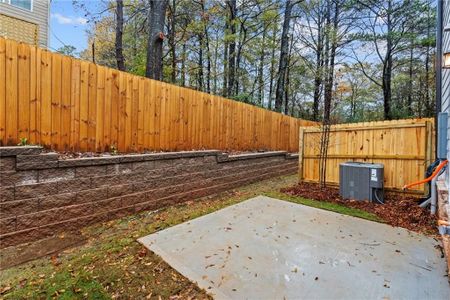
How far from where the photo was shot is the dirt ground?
3.65 meters

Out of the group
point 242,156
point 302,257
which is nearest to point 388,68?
point 242,156

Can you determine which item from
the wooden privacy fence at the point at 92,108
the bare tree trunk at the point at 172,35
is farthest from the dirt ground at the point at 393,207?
the bare tree trunk at the point at 172,35

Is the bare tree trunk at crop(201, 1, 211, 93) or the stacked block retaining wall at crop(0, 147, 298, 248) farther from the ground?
the bare tree trunk at crop(201, 1, 211, 93)

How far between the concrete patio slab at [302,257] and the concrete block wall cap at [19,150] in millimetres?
1596

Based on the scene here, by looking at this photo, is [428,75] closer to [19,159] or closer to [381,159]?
[381,159]

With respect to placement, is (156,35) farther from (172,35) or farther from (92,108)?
(172,35)

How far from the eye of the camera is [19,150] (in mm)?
2719

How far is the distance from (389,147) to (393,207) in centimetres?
128

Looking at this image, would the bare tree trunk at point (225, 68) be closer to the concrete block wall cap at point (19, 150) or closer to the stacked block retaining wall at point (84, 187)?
the stacked block retaining wall at point (84, 187)

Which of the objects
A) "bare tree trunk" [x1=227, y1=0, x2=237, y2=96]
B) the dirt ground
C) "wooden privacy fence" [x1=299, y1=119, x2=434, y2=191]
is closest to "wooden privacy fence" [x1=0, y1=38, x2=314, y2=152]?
the dirt ground

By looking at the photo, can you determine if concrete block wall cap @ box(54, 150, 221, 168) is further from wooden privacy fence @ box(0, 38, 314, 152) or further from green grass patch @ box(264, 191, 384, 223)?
green grass patch @ box(264, 191, 384, 223)

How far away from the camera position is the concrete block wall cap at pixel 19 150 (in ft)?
8.56

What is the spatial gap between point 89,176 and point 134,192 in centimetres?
75

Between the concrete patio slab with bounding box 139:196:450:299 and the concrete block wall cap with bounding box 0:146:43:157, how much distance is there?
160cm
